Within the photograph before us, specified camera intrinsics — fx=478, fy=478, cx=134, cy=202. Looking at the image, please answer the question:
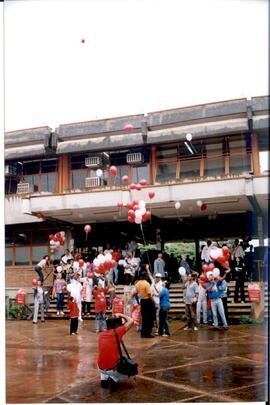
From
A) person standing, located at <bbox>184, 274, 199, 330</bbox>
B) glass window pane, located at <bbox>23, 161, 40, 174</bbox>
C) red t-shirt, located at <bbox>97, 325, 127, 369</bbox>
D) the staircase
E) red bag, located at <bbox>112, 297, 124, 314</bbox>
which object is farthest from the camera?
glass window pane, located at <bbox>23, 161, 40, 174</bbox>

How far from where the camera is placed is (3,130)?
140 inches

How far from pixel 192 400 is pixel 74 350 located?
2.07 meters

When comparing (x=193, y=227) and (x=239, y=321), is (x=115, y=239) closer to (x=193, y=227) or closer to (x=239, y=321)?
(x=193, y=227)

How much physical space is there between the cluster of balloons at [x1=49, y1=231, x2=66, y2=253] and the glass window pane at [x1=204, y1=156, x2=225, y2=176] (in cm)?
289

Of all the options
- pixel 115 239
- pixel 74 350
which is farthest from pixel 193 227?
pixel 74 350

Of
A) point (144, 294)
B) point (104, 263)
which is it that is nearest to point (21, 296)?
point (104, 263)

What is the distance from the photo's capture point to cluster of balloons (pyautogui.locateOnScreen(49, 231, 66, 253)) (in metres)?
8.45

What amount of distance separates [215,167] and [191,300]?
2.82 m

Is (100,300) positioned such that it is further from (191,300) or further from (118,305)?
(191,300)

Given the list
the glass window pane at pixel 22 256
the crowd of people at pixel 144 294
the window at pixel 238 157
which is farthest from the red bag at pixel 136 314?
the window at pixel 238 157

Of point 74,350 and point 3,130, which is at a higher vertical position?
point 3,130

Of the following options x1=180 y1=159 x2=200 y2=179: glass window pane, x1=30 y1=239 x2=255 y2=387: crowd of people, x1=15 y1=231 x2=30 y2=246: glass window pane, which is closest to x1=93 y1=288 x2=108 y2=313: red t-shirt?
x1=30 y1=239 x2=255 y2=387: crowd of people

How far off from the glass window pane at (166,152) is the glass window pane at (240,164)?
1.05m

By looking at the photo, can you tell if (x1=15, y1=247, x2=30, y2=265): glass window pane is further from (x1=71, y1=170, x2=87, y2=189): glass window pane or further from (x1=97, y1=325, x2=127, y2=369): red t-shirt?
(x1=97, y1=325, x2=127, y2=369): red t-shirt
